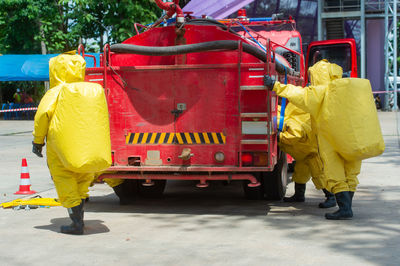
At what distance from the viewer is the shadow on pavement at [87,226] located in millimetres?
6586

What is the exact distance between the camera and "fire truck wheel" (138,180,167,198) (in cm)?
868

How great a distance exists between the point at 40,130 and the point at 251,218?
2717 mm

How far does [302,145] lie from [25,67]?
70.2 feet

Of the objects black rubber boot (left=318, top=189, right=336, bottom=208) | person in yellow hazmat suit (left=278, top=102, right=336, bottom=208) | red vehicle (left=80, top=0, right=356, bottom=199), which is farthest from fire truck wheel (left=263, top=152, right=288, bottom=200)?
black rubber boot (left=318, top=189, right=336, bottom=208)

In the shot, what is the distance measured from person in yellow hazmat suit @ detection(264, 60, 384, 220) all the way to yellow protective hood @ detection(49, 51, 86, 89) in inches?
85.0

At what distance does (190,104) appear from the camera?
7328 millimetres

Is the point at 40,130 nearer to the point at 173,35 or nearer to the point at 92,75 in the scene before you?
the point at 92,75

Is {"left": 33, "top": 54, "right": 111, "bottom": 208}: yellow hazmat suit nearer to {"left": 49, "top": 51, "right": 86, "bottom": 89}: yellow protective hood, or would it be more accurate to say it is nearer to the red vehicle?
{"left": 49, "top": 51, "right": 86, "bottom": 89}: yellow protective hood

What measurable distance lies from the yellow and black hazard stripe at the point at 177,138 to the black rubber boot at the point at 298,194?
157 centimetres

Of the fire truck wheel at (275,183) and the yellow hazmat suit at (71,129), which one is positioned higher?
the yellow hazmat suit at (71,129)

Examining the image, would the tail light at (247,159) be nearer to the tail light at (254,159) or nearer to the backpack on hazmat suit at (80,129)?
the tail light at (254,159)

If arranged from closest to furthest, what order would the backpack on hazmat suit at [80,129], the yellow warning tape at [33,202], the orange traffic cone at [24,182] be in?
the backpack on hazmat suit at [80,129], the yellow warning tape at [33,202], the orange traffic cone at [24,182]

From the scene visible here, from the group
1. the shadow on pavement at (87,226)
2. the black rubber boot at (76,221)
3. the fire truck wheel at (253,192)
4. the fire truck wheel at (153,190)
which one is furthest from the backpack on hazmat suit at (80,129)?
the fire truck wheel at (253,192)

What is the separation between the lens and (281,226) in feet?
21.9
